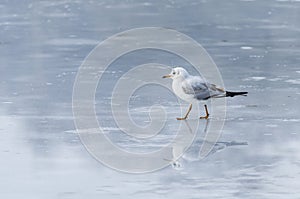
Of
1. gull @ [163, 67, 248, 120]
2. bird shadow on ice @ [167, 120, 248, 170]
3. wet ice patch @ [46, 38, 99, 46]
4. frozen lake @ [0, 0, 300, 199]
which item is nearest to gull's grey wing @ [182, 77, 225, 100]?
gull @ [163, 67, 248, 120]

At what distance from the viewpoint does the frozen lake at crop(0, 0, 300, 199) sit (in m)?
5.50

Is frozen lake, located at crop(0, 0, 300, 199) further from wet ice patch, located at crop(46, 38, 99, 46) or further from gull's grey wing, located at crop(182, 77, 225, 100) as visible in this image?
gull's grey wing, located at crop(182, 77, 225, 100)

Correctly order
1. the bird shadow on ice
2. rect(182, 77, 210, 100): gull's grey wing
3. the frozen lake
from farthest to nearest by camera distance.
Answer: rect(182, 77, 210, 100): gull's grey wing
the bird shadow on ice
the frozen lake

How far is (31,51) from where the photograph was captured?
423 inches

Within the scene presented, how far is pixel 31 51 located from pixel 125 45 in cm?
118

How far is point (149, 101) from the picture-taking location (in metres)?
7.98

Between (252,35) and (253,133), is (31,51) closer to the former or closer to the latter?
(252,35)

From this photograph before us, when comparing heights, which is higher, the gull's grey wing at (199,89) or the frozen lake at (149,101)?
the gull's grey wing at (199,89)

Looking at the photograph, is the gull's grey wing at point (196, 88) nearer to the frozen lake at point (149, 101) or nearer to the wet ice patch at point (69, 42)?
the frozen lake at point (149, 101)

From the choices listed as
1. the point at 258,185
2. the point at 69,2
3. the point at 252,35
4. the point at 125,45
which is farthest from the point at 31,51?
the point at 258,185

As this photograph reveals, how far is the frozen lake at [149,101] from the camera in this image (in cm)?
550

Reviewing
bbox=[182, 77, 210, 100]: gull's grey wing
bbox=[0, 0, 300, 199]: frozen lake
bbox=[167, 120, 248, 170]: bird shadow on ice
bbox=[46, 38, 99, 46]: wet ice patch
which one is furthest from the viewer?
bbox=[46, 38, 99, 46]: wet ice patch

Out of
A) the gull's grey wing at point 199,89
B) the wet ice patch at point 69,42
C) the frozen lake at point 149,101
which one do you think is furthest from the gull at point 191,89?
the wet ice patch at point 69,42

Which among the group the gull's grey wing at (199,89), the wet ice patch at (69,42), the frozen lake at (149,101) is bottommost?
the wet ice patch at (69,42)
